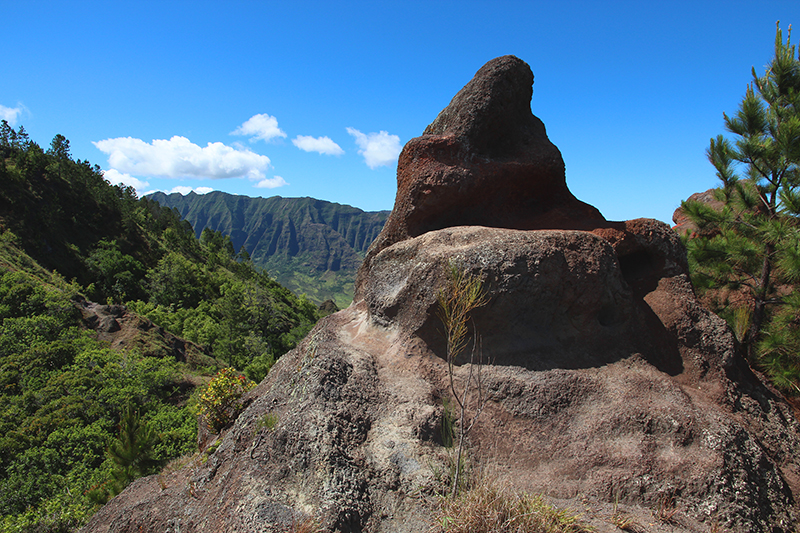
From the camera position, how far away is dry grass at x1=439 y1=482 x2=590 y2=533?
4.98m

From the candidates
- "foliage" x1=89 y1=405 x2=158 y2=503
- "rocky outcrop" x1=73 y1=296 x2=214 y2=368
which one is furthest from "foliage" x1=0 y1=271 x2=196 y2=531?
"rocky outcrop" x1=73 y1=296 x2=214 y2=368

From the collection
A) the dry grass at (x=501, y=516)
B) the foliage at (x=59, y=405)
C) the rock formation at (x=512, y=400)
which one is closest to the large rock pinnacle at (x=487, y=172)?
the rock formation at (x=512, y=400)

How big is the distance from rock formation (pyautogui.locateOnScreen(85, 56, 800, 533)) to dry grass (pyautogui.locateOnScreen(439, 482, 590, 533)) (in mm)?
489

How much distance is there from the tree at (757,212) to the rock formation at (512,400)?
3758 millimetres

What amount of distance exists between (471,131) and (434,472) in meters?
7.02

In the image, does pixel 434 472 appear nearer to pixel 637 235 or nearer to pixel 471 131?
pixel 637 235

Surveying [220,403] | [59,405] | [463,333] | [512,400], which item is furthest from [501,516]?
[59,405]

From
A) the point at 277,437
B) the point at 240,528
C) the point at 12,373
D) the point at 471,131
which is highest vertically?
the point at 471,131

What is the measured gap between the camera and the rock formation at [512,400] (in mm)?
5988

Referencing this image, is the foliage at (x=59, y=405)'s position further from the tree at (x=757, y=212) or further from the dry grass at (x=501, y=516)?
the tree at (x=757, y=212)

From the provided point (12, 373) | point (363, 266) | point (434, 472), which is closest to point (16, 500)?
point (12, 373)

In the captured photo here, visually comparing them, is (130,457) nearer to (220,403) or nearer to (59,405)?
(220,403)

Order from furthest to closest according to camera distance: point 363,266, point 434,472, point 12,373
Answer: point 12,373 < point 363,266 < point 434,472

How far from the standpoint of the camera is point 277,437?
20.7 ft
